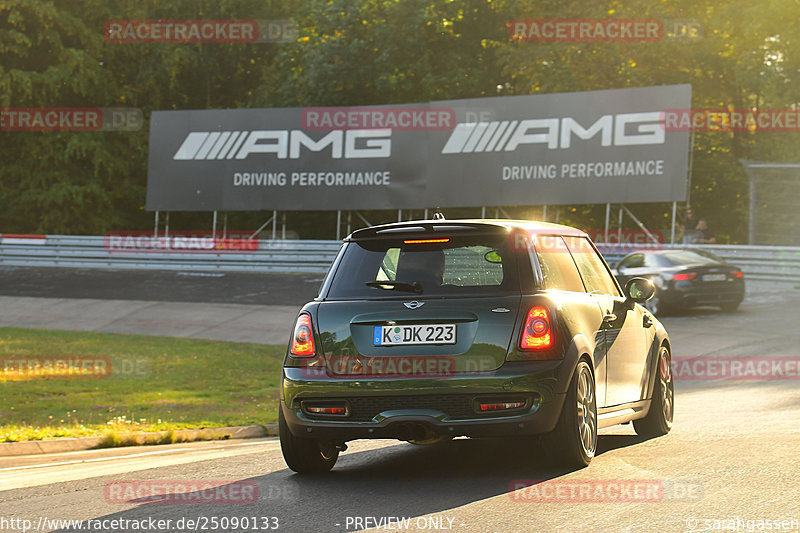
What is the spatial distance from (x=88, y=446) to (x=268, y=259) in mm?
26739

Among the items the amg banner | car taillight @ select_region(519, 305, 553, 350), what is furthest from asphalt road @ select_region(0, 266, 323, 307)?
car taillight @ select_region(519, 305, 553, 350)

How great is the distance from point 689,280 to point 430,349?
684 inches

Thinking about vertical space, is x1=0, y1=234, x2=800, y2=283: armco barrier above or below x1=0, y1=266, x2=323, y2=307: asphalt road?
above

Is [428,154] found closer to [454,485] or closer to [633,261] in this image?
[633,261]

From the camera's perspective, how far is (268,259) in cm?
3653

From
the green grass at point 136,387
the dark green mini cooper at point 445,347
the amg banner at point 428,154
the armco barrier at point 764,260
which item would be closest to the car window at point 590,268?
the dark green mini cooper at point 445,347

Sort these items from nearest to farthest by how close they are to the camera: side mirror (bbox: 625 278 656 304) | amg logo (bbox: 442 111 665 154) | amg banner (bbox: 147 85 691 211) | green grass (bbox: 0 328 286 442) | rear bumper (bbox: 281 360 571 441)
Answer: rear bumper (bbox: 281 360 571 441) → side mirror (bbox: 625 278 656 304) → green grass (bbox: 0 328 286 442) → amg logo (bbox: 442 111 665 154) → amg banner (bbox: 147 85 691 211)

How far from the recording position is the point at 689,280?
23.3m

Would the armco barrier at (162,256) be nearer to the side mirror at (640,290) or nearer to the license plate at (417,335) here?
the side mirror at (640,290)

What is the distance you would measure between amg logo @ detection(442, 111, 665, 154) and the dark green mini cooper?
945 inches

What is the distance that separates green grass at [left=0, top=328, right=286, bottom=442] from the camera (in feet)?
37.8

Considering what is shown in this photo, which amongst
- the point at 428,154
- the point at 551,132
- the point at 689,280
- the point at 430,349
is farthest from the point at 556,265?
the point at 428,154

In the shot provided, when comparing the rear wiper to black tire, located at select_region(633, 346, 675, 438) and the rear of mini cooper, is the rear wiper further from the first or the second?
black tire, located at select_region(633, 346, 675, 438)

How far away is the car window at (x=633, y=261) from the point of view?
24.5 m
